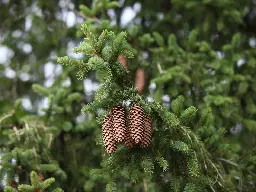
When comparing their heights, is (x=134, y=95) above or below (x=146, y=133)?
above

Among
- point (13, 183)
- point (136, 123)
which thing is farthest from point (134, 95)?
point (13, 183)

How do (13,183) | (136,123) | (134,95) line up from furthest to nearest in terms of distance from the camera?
(13,183), (134,95), (136,123)

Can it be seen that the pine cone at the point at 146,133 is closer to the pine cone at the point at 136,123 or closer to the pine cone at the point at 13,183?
the pine cone at the point at 136,123

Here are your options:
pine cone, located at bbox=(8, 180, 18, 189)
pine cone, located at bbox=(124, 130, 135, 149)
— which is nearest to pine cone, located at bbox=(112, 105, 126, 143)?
pine cone, located at bbox=(124, 130, 135, 149)

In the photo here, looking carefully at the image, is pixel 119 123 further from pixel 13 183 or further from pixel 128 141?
pixel 13 183

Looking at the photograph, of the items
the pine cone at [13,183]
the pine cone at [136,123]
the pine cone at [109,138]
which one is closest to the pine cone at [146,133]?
the pine cone at [136,123]

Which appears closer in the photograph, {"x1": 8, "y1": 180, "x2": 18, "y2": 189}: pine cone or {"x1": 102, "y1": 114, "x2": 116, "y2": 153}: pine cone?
{"x1": 102, "y1": 114, "x2": 116, "y2": 153}: pine cone

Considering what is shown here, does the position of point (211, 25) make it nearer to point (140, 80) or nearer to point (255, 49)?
point (255, 49)

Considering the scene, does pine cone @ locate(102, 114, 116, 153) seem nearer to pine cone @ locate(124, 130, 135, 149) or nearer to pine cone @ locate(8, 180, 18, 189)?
pine cone @ locate(124, 130, 135, 149)
